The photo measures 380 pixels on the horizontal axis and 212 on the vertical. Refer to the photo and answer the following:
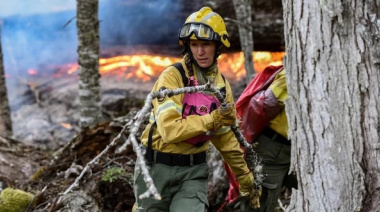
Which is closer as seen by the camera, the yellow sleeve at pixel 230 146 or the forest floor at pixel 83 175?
the yellow sleeve at pixel 230 146

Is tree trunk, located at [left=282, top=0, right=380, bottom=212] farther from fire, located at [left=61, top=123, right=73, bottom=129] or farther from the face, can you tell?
fire, located at [left=61, top=123, right=73, bottom=129]

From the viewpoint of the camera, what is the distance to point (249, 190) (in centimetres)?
445

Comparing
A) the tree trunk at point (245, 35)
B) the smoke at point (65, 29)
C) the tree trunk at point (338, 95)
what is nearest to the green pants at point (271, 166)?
the tree trunk at point (338, 95)

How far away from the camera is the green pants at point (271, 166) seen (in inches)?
181

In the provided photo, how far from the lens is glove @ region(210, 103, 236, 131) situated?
343cm

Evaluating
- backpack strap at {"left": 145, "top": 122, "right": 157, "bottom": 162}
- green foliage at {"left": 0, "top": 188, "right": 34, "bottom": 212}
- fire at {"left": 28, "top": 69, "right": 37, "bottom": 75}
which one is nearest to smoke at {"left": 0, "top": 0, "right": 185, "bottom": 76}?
fire at {"left": 28, "top": 69, "right": 37, "bottom": 75}

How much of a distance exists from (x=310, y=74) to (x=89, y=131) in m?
4.12

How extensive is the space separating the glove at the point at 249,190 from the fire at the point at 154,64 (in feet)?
27.5

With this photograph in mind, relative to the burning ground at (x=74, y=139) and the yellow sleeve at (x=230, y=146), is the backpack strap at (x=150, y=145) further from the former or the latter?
the burning ground at (x=74, y=139)

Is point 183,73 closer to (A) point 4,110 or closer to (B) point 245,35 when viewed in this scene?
(B) point 245,35

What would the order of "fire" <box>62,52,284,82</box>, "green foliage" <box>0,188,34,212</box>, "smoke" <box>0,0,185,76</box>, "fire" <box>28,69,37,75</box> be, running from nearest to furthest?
"green foliage" <box>0,188,34,212</box> < "fire" <box>62,52,284,82</box> < "smoke" <box>0,0,185,76</box> < "fire" <box>28,69,37,75</box>

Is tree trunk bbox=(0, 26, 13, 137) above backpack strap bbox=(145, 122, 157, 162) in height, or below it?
below

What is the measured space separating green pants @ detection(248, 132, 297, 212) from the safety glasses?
121 centimetres

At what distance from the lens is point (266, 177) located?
4.65m
